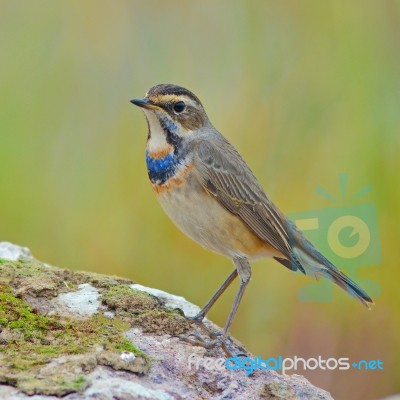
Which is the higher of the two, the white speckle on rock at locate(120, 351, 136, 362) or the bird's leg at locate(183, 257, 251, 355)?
the bird's leg at locate(183, 257, 251, 355)

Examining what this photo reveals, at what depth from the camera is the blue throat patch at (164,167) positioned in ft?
14.9

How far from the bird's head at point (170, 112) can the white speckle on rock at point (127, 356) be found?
137 cm

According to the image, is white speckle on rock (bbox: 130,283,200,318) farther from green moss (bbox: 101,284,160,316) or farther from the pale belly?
the pale belly

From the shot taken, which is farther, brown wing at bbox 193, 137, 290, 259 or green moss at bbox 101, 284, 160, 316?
brown wing at bbox 193, 137, 290, 259

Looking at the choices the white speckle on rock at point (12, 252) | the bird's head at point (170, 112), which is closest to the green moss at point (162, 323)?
the bird's head at point (170, 112)

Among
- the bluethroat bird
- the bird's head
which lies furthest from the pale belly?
the bird's head

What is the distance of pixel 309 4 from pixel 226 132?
135cm

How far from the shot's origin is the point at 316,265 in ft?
16.0

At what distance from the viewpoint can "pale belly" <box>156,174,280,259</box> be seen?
4.50m

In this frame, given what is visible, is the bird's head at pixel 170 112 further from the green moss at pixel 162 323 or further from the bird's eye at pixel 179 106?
the green moss at pixel 162 323

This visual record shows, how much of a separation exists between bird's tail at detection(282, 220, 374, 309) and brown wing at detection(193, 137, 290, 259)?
0.11 m

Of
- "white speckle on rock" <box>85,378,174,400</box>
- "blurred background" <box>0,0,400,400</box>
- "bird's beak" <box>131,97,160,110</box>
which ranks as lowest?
"white speckle on rock" <box>85,378,174,400</box>

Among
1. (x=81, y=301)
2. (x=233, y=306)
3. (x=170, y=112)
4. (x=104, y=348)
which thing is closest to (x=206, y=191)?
(x=170, y=112)

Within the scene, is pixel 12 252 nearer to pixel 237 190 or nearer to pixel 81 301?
pixel 81 301
